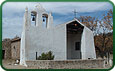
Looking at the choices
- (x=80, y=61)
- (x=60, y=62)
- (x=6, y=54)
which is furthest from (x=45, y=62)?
(x=6, y=54)

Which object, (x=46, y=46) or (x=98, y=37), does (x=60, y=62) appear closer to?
(x=46, y=46)

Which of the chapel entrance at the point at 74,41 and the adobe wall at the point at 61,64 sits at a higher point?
the chapel entrance at the point at 74,41

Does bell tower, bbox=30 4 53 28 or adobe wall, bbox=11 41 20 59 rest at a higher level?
bell tower, bbox=30 4 53 28


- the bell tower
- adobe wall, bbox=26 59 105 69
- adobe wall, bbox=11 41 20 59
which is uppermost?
the bell tower

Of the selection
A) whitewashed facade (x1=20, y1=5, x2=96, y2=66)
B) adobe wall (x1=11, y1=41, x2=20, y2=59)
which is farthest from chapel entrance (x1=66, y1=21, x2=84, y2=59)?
adobe wall (x1=11, y1=41, x2=20, y2=59)

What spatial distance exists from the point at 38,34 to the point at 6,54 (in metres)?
5.85

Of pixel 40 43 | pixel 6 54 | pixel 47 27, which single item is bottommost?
pixel 6 54

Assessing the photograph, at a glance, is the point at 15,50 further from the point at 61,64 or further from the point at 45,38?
the point at 61,64

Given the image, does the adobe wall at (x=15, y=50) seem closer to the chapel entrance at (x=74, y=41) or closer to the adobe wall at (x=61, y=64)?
the adobe wall at (x=61, y=64)

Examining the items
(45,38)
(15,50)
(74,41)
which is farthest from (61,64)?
(74,41)

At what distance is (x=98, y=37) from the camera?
2070 cm

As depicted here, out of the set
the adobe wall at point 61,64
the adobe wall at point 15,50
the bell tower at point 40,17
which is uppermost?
the bell tower at point 40,17

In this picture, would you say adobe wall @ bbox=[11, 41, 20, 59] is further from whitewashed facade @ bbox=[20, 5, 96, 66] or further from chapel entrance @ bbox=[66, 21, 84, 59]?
chapel entrance @ bbox=[66, 21, 84, 59]

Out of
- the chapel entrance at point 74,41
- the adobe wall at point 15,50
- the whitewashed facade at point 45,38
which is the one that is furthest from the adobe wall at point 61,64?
the chapel entrance at point 74,41
